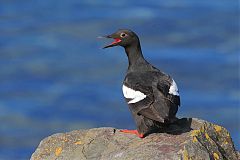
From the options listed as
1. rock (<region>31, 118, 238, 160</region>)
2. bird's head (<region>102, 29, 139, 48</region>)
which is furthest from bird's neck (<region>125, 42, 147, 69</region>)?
rock (<region>31, 118, 238, 160</region>)

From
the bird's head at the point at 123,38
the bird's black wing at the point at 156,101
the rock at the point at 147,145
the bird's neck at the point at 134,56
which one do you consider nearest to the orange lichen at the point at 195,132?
the rock at the point at 147,145

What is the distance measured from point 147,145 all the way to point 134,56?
2546 millimetres

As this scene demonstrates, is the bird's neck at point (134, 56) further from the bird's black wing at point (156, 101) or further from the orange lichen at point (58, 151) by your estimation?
the orange lichen at point (58, 151)

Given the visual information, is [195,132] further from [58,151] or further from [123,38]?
[123,38]

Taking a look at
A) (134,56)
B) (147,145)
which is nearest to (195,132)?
(147,145)

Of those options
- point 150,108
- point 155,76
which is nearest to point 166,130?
point 150,108

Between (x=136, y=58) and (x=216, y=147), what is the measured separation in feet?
8.13

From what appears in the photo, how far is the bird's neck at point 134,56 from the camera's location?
10617 mm

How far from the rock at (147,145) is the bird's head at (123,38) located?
68.8 inches

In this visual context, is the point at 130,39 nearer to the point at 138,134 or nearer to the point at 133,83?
the point at 133,83

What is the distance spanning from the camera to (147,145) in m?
8.49

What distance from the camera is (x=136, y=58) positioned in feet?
35.1

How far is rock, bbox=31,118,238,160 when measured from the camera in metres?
8.15

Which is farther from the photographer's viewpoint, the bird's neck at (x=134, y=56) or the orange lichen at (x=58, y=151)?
the bird's neck at (x=134, y=56)
